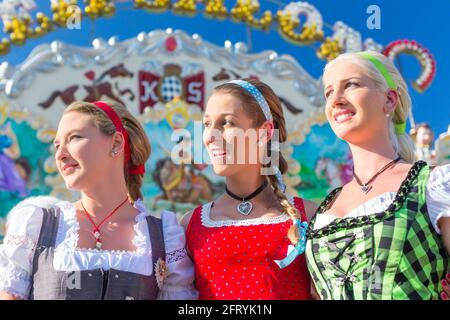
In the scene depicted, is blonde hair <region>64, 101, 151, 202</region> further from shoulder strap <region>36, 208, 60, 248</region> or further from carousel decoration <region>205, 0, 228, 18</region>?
carousel decoration <region>205, 0, 228, 18</region>

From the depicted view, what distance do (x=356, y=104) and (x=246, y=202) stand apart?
1.95 ft

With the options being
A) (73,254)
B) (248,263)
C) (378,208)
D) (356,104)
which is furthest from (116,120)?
(378,208)

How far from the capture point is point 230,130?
215 cm

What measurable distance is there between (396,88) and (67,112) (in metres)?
1.14

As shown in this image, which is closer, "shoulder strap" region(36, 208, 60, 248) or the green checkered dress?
the green checkered dress

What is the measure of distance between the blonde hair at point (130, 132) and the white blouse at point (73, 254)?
0.17 m

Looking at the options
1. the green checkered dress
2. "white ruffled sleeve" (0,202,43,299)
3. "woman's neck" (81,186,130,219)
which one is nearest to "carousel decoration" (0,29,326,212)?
"woman's neck" (81,186,130,219)

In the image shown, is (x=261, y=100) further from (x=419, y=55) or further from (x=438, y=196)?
(x=419, y=55)

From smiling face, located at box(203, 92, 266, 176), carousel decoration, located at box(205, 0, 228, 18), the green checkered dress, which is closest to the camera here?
the green checkered dress

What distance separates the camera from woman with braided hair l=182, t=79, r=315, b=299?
1982mm

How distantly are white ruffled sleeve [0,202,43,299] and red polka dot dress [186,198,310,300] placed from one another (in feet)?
1.83

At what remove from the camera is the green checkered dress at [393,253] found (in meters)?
1.60

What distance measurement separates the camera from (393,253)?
161cm
